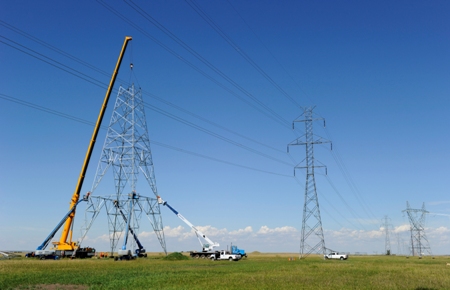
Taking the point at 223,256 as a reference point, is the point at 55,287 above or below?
above

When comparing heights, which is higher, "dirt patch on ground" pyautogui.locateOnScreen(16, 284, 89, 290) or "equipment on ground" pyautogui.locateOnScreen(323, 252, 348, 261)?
"dirt patch on ground" pyautogui.locateOnScreen(16, 284, 89, 290)

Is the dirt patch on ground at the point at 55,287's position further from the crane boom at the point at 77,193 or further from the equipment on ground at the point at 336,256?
the equipment on ground at the point at 336,256

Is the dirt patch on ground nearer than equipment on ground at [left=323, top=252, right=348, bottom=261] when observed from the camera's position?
Yes

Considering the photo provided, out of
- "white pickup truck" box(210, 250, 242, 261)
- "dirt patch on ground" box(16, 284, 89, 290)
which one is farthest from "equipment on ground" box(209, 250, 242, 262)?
"dirt patch on ground" box(16, 284, 89, 290)

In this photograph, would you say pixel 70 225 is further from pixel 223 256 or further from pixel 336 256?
pixel 336 256

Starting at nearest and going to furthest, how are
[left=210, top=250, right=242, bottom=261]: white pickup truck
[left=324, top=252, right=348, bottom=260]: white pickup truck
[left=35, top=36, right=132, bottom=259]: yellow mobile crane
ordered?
[left=35, top=36, right=132, bottom=259]: yellow mobile crane, [left=210, top=250, right=242, bottom=261]: white pickup truck, [left=324, top=252, right=348, bottom=260]: white pickup truck

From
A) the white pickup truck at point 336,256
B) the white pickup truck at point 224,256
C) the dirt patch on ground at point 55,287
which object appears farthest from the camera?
the white pickup truck at point 336,256

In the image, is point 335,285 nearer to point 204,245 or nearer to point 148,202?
point 148,202

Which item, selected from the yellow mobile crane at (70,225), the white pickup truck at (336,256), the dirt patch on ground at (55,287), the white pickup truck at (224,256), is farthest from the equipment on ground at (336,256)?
the dirt patch on ground at (55,287)

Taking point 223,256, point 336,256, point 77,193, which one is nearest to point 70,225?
point 77,193

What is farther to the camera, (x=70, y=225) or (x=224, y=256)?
(x=224, y=256)

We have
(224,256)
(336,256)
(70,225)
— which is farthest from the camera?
(336,256)

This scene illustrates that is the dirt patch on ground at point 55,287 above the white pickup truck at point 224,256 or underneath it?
above

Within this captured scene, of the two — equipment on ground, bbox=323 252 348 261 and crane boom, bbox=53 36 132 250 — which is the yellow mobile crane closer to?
crane boom, bbox=53 36 132 250
